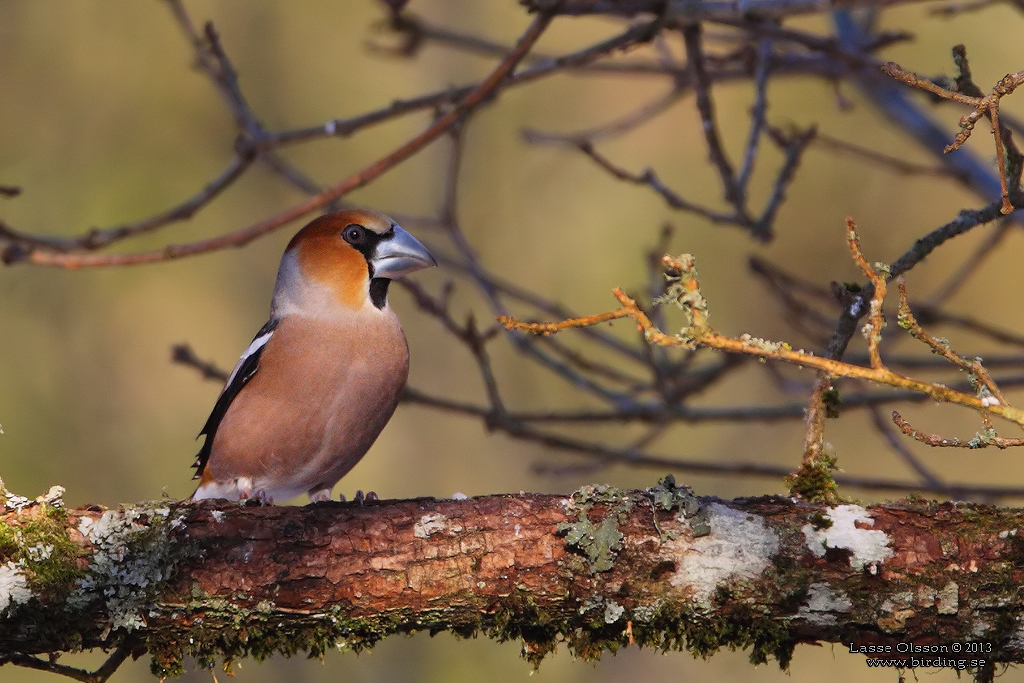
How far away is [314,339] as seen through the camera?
13.8 feet

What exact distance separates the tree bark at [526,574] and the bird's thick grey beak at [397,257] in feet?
5.67

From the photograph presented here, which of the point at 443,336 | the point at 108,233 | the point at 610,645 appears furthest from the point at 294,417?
the point at 443,336

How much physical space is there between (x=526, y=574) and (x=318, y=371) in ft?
5.37

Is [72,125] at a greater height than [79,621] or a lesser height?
greater

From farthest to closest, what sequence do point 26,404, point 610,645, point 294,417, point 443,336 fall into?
point 443,336, point 26,404, point 294,417, point 610,645

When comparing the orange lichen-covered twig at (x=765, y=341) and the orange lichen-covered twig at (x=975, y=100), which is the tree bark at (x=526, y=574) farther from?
the orange lichen-covered twig at (x=975, y=100)

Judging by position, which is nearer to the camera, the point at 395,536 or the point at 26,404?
the point at 395,536

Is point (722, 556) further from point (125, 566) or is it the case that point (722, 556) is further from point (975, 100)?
point (125, 566)

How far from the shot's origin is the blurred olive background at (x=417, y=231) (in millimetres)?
9273

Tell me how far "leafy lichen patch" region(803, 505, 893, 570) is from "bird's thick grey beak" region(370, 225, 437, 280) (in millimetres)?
2175

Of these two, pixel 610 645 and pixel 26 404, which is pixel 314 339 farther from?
pixel 26 404

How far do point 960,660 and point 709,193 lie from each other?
312 inches

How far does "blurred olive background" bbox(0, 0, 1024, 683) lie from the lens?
927 centimetres

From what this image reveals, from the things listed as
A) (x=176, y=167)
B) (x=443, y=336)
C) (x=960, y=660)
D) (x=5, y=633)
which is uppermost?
(x=176, y=167)
